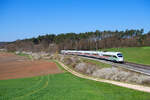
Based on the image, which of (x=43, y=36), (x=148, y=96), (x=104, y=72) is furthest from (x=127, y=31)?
(x=148, y=96)

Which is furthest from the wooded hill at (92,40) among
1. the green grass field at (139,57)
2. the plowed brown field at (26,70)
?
the plowed brown field at (26,70)

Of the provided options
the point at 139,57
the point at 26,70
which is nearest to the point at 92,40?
the point at 139,57

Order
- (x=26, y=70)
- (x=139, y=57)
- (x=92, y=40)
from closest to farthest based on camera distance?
(x=26, y=70) < (x=139, y=57) < (x=92, y=40)

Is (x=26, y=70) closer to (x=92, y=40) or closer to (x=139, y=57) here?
(x=139, y=57)

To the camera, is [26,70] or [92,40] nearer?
[26,70]

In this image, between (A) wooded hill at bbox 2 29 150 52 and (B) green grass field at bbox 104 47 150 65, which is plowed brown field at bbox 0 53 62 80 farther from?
(A) wooded hill at bbox 2 29 150 52

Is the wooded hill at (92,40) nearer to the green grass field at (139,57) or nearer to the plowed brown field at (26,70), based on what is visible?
the green grass field at (139,57)

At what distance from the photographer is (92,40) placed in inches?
4683

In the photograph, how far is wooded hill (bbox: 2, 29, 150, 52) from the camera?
10119 centimetres

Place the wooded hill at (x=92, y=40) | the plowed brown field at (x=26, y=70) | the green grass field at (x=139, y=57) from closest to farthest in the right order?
the plowed brown field at (x=26, y=70) → the green grass field at (x=139, y=57) → the wooded hill at (x=92, y=40)

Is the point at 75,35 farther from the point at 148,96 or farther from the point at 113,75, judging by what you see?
the point at 148,96

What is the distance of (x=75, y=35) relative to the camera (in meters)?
135

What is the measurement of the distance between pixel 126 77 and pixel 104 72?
15.4 feet

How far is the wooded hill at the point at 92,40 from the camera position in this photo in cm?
10119
